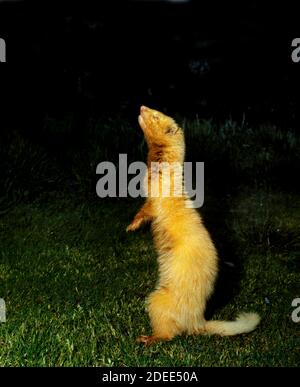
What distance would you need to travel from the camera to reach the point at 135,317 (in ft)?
16.5

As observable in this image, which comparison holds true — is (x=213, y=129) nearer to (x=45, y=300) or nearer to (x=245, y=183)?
(x=245, y=183)

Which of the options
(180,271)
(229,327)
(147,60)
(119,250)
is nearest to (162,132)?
(180,271)

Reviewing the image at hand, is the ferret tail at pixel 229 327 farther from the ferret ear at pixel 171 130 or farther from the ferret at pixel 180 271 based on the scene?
the ferret ear at pixel 171 130

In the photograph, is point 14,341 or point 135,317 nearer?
point 14,341

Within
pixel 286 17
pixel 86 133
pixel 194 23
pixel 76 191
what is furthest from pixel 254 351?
pixel 194 23

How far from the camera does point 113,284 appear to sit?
568cm

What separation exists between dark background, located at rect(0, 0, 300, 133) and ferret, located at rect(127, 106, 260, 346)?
5.17 metres

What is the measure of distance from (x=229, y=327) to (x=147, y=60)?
7.50m

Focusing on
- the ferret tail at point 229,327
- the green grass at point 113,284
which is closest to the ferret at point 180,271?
the ferret tail at point 229,327

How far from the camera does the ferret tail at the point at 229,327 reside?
4660 millimetres

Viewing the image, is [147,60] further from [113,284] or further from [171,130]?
[171,130]

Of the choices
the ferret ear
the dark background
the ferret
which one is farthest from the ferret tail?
the dark background

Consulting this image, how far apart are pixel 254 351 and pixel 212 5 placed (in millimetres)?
9168

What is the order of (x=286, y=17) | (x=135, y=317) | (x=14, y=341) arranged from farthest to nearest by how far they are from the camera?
(x=286, y=17) → (x=135, y=317) → (x=14, y=341)
